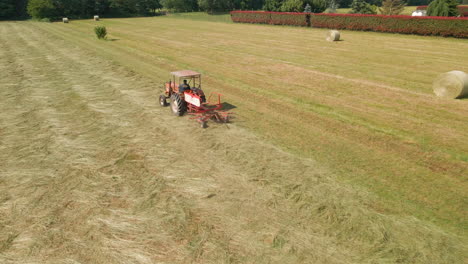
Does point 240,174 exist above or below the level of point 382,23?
below

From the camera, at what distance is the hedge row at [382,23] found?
30.3 metres

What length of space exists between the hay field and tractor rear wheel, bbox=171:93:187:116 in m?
0.60

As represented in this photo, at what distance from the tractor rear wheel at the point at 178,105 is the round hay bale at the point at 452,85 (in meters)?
11.6

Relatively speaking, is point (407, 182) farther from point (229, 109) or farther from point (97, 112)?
point (97, 112)

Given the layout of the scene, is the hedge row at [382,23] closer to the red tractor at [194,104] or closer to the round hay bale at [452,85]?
the round hay bale at [452,85]

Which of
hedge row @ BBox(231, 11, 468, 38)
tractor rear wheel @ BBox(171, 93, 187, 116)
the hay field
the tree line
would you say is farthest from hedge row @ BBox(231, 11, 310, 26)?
tractor rear wheel @ BBox(171, 93, 187, 116)

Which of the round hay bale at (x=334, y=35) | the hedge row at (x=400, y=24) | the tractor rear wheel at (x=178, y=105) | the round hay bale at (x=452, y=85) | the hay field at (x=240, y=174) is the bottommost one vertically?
the hay field at (x=240, y=174)

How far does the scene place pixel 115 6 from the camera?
76875mm

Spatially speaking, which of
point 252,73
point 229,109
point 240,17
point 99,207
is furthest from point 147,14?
point 99,207

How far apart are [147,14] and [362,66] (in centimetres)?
7798

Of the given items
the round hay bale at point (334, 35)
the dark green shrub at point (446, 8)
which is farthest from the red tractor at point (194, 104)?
the dark green shrub at point (446, 8)

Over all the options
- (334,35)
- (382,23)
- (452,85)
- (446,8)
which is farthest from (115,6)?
(452,85)

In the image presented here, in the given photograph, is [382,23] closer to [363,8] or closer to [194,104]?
[363,8]

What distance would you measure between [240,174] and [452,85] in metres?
11.5
